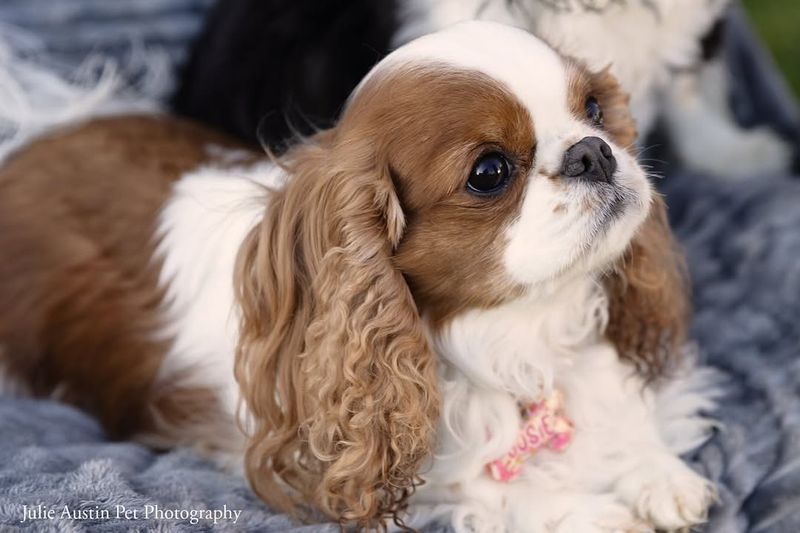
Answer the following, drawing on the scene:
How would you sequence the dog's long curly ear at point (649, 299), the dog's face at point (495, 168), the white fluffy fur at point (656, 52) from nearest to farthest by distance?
the dog's face at point (495, 168)
the dog's long curly ear at point (649, 299)
the white fluffy fur at point (656, 52)

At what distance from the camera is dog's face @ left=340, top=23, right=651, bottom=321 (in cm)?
179

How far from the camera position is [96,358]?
96.9 inches

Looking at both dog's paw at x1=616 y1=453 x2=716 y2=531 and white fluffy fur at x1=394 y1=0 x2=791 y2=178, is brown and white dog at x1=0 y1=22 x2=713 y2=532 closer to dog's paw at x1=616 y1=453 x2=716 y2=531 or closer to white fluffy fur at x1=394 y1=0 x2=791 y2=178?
dog's paw at x1=616 y1=453 x2=716 y2=531

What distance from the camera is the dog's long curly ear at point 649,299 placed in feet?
7.30

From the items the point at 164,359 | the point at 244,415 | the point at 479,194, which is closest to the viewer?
the point at 479,194

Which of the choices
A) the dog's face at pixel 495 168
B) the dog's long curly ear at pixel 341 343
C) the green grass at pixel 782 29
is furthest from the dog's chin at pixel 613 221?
the green grass at pixel 782 29

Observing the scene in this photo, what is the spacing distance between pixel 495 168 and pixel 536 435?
1.97 feet

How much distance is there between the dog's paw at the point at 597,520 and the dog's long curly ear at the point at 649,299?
1.24 feet

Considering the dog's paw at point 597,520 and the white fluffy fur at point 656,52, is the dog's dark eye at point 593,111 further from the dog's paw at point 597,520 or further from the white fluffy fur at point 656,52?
the dog's paw at point 597,520

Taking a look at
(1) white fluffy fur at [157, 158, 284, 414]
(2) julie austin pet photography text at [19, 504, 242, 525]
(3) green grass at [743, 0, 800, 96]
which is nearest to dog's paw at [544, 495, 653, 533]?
(2) julie austin pet photography text at [19, 504, 242, 525]

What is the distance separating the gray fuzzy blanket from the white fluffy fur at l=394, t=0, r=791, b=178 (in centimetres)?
12

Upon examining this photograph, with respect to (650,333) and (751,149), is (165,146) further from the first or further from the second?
(751,149)

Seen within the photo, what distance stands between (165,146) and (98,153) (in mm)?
161

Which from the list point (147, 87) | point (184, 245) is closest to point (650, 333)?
point (184, 245)
